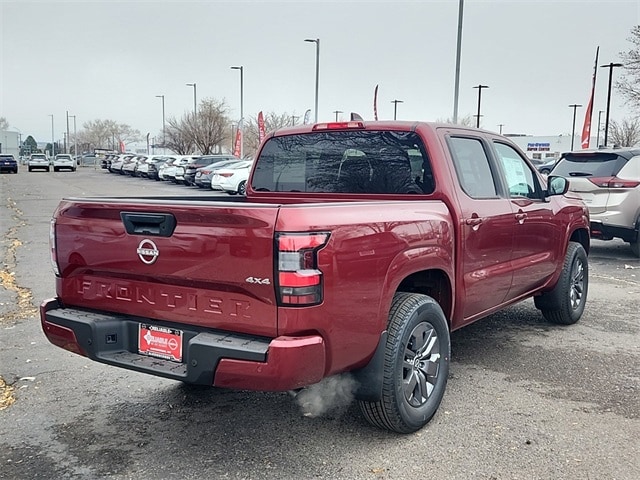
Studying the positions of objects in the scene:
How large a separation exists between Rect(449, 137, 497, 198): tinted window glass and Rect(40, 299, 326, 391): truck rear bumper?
197 cm

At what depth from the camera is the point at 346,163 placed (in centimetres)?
452

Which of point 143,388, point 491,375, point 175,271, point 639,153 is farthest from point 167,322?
point 639,153

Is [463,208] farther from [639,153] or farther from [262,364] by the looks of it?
[639,153]

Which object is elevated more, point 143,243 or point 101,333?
point 143,243

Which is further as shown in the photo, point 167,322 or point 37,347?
point 37,347

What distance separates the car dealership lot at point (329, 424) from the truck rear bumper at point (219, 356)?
0.58 m

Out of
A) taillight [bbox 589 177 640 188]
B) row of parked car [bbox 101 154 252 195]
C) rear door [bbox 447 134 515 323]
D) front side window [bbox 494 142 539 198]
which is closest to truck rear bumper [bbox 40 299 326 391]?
rear door [bbox 447 134 515 323]

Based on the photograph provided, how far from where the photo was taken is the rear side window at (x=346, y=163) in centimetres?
426

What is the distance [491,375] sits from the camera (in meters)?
4.73

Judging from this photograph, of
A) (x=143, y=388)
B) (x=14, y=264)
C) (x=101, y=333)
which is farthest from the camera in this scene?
(x=14, y=264)

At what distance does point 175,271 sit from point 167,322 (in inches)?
11.9

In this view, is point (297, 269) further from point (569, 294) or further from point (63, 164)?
point (63, 164)

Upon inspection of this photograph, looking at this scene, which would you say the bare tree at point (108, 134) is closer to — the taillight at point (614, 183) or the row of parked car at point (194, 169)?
the row of parked car at point (194, 169)

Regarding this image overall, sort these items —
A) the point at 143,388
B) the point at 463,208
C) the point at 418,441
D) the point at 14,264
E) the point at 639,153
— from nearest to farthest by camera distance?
the point at 418,441 → the point at 463,208 → the point at 143,388 → the point at 14,264 → the point at 639,153
